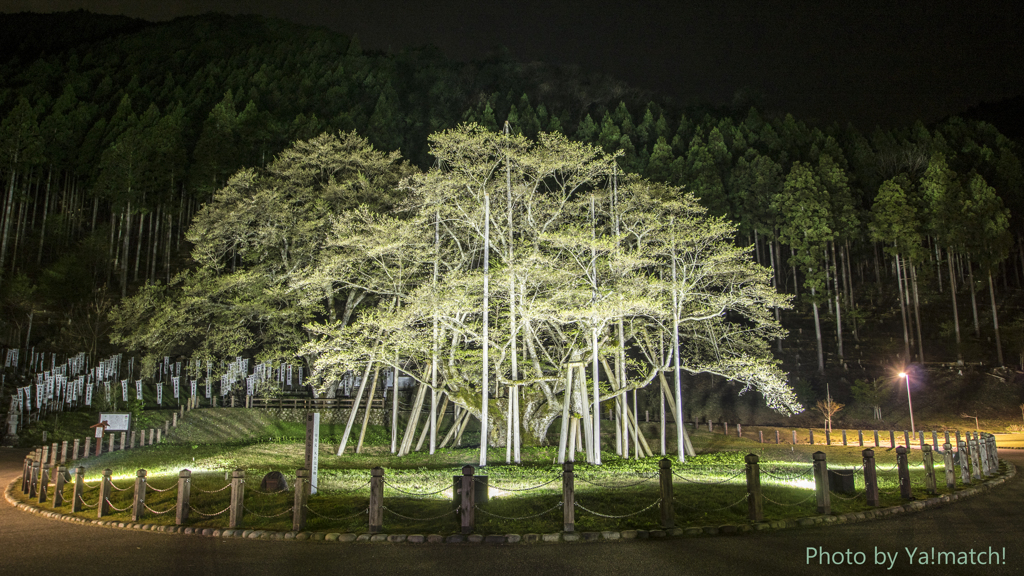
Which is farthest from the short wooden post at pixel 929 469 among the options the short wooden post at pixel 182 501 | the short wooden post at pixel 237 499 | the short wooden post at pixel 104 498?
the short wooden post at pixel 104 498

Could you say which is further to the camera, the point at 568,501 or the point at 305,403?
the point at 305,403

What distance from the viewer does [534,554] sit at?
7.36 m

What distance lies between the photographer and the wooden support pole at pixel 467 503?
27.5ft

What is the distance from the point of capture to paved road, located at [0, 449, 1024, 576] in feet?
21.8

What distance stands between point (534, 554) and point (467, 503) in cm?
148

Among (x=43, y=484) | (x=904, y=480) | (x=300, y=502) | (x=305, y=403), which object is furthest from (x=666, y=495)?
(x=305, y=403)

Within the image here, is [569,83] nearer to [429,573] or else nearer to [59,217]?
[59,217]

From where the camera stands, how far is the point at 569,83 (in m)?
65.6

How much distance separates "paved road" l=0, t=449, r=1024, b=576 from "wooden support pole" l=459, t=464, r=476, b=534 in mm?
502

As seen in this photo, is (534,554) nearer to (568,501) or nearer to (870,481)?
(568,501)

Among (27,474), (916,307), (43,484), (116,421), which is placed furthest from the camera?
(916,307)

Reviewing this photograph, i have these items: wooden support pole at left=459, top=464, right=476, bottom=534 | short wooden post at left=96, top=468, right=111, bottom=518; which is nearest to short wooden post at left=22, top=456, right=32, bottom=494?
short wooden post at left=96, top=468, right=111, bottom=518

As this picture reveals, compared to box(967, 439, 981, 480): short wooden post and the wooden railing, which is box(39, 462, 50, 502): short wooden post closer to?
the wooden railing

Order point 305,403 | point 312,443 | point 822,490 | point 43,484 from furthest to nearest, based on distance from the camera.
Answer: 1. point 305,403
2. point 43,484
3. point 312,443
4. point 822,490
